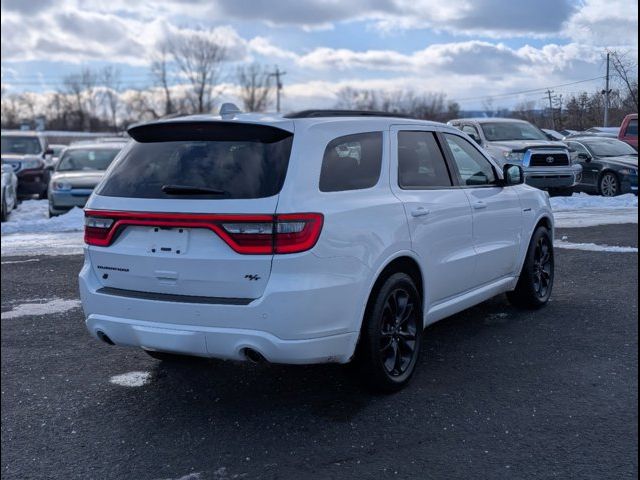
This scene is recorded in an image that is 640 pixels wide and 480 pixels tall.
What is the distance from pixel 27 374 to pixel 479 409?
10.1 feet

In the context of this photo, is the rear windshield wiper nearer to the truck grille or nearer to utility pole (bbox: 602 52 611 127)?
utility pole (bbox: 602 52 611 127)

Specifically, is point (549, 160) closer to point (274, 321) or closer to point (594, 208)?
point (594, 208)

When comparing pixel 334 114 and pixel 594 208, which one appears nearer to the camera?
pixel 334 114

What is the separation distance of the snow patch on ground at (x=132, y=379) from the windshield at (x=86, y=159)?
1197 centimetres

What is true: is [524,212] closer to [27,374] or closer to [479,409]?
[479,409]

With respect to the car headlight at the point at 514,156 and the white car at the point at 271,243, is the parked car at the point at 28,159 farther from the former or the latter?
the white car at the point at 271,243

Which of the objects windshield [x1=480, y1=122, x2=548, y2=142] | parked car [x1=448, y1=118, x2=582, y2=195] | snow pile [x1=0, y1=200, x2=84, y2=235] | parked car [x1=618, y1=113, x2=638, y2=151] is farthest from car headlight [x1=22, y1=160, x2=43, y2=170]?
parked car [x1=618, y1=113, x2=638, y2=151]

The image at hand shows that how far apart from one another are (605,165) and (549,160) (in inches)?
22.9

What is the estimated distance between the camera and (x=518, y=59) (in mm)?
6855

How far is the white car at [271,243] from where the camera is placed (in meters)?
4.04

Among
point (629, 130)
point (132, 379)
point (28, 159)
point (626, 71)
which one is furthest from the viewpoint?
point (28, 159)

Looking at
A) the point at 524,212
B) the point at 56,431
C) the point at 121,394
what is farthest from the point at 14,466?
the point at 524,212

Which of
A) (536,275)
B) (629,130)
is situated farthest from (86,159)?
(629,130)

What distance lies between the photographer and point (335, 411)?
4.47 m
